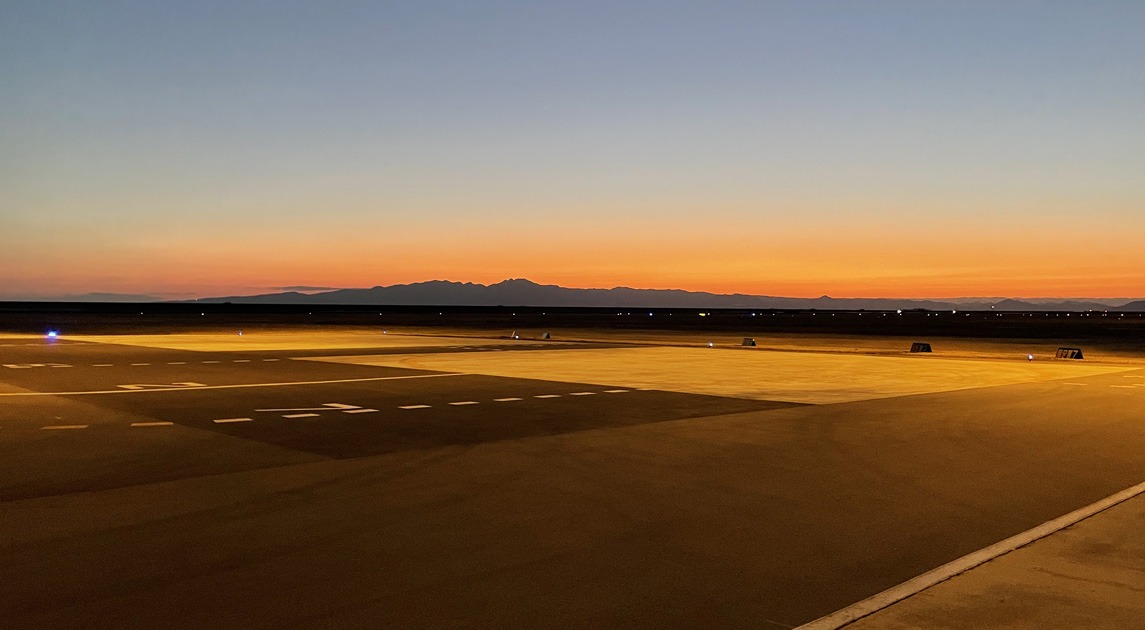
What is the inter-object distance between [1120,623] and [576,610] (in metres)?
3.17

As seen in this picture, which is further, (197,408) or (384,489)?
(197,408)

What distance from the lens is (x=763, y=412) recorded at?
646 inches

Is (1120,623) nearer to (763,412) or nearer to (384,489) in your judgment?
(384,489)

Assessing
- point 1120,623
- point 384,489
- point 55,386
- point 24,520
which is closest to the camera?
point 1120,623

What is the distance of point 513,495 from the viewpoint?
932cm

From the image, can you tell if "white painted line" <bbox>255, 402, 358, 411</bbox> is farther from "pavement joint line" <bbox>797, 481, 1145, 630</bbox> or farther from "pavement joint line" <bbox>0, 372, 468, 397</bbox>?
"pavement joint line" <bbox>797, 481, 1145, 630</bbox>

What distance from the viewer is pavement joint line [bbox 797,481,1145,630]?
5718mm

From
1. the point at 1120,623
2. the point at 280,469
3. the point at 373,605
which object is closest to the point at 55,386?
the point at 280,469

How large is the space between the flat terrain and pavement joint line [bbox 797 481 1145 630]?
150 mm

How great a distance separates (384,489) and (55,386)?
14.1 meters

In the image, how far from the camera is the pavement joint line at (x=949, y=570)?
5718 millimetres

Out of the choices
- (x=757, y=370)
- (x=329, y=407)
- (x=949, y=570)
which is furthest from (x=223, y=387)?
(x=949, y=570)

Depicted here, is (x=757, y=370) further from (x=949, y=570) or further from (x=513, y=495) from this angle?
(x=949, y=570)

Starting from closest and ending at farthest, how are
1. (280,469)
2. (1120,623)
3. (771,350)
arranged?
(1120,623)
(280,469)
(771,350)
